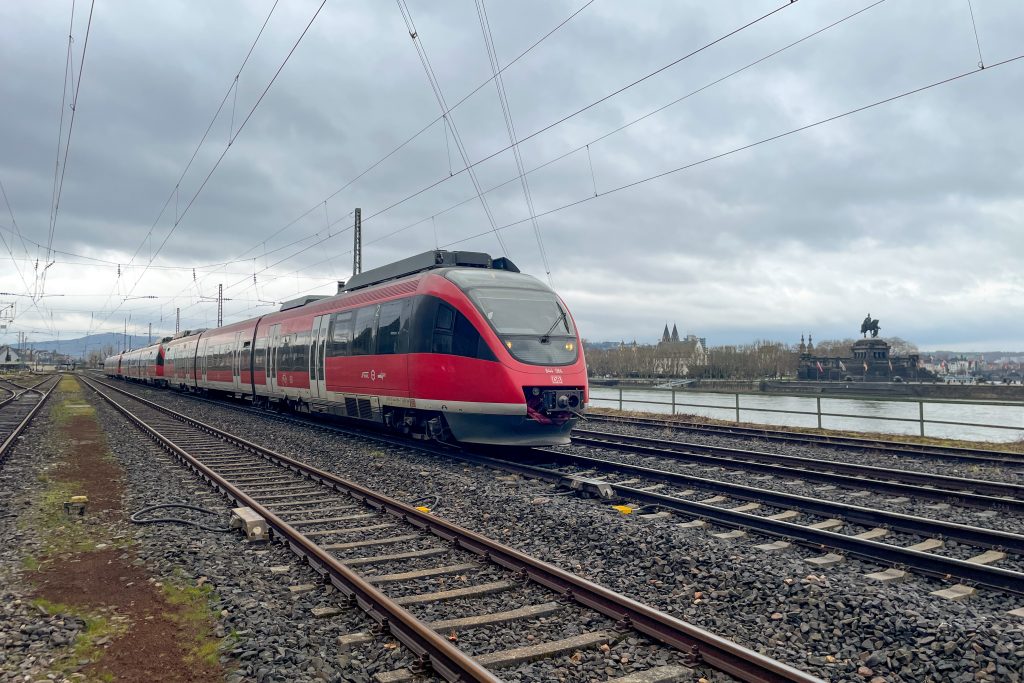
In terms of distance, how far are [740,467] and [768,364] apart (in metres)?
103

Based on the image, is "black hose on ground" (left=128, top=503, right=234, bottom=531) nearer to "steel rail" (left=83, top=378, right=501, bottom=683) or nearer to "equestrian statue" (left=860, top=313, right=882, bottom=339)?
"steel rail" (left=83, top=378, right=501, bottom=683)

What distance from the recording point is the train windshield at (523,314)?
12.2 metres

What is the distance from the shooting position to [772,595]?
17.9 feet

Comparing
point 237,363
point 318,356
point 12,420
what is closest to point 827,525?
point 318,356

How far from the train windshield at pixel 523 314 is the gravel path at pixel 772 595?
342 centimetres

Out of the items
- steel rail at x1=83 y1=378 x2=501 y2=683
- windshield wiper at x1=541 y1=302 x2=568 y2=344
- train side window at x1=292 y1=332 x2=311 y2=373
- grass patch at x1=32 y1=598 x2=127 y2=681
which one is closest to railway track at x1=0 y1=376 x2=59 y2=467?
train side window at x1=292 y1=332 x2=311 y2=373

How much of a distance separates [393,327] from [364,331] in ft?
5.53

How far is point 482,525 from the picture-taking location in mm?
7957

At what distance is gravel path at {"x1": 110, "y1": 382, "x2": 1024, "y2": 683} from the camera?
4.39m

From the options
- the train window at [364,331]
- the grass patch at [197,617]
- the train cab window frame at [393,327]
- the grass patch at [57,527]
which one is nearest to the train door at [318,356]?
the train window at [364,331]

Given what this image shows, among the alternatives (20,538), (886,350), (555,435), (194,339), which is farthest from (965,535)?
(886,350)

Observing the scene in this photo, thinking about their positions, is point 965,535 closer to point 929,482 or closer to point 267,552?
point 929,482

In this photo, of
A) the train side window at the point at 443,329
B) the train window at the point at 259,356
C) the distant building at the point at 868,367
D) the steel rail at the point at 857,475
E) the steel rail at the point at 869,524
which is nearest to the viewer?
the steel rail at the point at 869,524

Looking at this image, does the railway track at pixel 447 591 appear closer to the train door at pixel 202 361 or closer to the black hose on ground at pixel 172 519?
the black hose on ground at pixel 172 519
